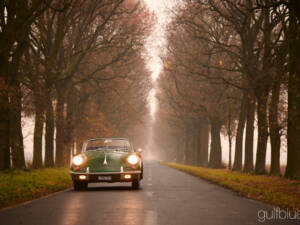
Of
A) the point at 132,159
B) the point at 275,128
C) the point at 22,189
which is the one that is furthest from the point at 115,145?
the point at 275,128

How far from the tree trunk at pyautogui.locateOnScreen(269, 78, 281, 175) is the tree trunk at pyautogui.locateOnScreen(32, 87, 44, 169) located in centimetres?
1127

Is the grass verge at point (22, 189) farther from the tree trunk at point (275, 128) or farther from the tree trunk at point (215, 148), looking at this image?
the tree trunk at point (215, 148)

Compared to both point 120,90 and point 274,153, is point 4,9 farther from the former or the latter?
point 120,90

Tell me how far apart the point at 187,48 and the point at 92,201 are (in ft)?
67.7

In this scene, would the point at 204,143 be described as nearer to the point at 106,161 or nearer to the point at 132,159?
the point at 132,159

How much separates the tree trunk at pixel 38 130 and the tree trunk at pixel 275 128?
11267 mm

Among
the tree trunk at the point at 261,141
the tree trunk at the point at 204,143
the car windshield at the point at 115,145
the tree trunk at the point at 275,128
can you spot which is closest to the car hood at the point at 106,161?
the car windshield at the point at 115,145

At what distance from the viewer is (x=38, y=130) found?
76.4 ft

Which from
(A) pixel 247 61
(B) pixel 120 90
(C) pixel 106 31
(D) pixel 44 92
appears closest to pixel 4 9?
(D) pixel 44 92

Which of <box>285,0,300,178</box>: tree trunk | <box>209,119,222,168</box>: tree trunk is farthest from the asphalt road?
<box>209,119,222,168</box>: tree trunk

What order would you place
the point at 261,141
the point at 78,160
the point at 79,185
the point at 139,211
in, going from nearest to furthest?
the point at 139,211 → the point at 78,160 → the point at 79,185 → the point at 261,141

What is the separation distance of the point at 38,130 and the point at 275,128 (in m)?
12.2

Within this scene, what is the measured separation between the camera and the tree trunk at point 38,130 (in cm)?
2203

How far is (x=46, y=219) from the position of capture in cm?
818
